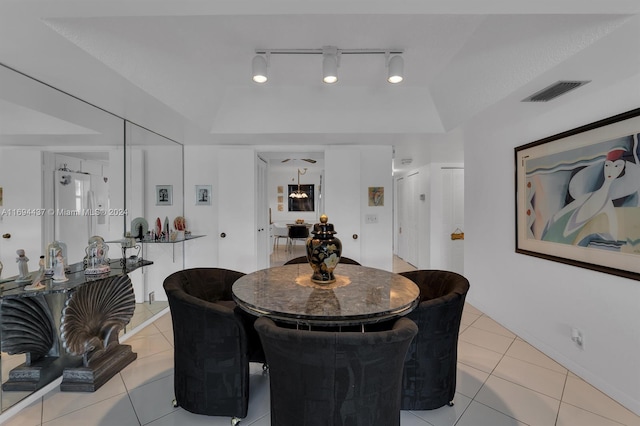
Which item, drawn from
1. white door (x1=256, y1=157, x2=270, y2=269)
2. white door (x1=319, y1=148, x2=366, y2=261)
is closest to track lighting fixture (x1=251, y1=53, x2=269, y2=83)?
white door (x1=319, y1=148, x2=366, y2=261)

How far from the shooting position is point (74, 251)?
2.42m

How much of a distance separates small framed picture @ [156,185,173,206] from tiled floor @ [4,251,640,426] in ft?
6.23

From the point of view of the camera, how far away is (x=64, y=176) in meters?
2.46

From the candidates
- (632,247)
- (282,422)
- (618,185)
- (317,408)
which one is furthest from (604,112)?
(282,422)

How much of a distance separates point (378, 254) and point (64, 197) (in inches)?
138

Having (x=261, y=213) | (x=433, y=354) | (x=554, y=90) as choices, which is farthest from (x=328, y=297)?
(x=261, y=213)

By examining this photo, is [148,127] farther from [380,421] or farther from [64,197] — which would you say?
[380,421]

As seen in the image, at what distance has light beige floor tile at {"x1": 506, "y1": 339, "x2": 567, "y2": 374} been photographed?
93.6 inches

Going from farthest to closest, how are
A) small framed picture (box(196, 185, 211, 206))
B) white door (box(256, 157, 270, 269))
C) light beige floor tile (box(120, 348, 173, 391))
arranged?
white door (box(256, 157, 270, 269))
small framed picture (box(196, 185, 211, 206))
light beige floor tile (box(120, 348, 173, 391))

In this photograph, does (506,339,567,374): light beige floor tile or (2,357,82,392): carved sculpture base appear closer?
(2,357,82,392): carved sculpture base

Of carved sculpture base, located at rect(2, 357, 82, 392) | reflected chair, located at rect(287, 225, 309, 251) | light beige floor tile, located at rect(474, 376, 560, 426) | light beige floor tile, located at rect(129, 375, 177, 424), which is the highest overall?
reflected chair, located at rect(287, 225, 309, 251)

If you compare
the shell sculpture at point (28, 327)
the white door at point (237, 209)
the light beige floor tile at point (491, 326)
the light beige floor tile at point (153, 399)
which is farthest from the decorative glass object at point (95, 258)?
the light beige floor tile at point (491, 326)

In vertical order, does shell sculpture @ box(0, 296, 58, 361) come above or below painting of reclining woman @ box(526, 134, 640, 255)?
below

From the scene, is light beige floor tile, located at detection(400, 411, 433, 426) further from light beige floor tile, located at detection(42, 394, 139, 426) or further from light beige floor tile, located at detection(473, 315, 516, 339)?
light beige floor tile, located at detection(473, 315, 516, 339)
